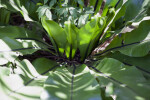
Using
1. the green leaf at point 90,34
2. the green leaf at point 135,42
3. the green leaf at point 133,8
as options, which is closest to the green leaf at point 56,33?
the green leaf at point 90,34

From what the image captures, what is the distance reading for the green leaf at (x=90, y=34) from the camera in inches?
47.3

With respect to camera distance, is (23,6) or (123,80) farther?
(23,6)

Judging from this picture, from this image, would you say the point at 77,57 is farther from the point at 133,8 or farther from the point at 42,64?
the point at 133,8

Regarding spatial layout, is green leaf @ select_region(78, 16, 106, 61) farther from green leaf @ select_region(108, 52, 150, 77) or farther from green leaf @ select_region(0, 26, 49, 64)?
green leaf @ select_region(0, 26, 49, 64)

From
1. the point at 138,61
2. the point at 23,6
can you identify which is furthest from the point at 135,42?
the point at 23,6

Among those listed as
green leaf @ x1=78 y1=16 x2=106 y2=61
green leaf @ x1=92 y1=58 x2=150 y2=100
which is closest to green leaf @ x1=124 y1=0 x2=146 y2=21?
green leaf @ x1=78 y1=16 x2=106 y2=61

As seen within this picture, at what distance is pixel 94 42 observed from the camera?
55.8 inches

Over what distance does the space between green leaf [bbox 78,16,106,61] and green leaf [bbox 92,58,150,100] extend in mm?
209

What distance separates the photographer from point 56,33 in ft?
4.29

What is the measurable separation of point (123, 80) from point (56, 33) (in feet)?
1.98

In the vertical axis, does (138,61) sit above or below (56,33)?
below

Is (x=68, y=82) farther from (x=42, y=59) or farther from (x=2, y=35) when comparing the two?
(x=2, y=35)

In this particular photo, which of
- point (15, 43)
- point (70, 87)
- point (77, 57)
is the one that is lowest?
point (77, 57)

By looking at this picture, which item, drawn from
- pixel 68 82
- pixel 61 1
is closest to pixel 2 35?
pixel 61 1
